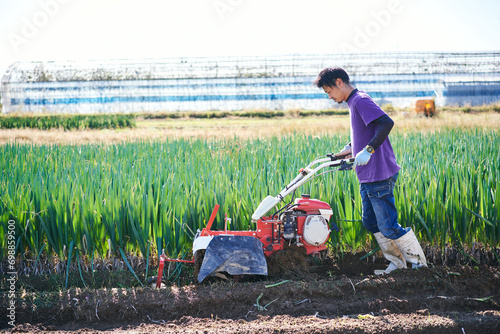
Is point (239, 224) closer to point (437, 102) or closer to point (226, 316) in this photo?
point (226, 316)

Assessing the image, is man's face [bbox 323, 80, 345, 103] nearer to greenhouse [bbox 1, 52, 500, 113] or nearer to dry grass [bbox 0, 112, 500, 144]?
dry grass [bbox 0, 112, 500, 144]

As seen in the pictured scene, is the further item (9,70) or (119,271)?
(9,70)

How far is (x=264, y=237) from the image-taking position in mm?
2600

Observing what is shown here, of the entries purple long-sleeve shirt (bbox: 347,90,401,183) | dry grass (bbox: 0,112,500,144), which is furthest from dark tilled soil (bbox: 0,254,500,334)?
dry grass (bbox: 0,112,500,144)

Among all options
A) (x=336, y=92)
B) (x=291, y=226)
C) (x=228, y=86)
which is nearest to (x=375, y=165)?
(x=336, y=92)

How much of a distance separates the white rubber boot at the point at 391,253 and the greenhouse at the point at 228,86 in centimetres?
1727

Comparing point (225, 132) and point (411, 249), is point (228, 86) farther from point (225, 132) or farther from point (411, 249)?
point (411, 249)

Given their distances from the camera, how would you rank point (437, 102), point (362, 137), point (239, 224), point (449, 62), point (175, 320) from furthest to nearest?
point (449, 62) → point (437, 102) → point (239, 224) → point (362, 137) → point (175, 320)

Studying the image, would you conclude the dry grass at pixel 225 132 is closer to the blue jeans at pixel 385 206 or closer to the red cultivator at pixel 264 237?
the red cultivator at pixel 264 237

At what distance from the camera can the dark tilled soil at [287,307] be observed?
2.07 metres

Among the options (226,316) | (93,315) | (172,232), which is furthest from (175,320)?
(172,232)

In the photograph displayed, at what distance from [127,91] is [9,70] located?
21.6 ft

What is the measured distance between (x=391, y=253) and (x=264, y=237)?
0.91 m

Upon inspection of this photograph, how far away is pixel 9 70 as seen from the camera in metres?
20.7
